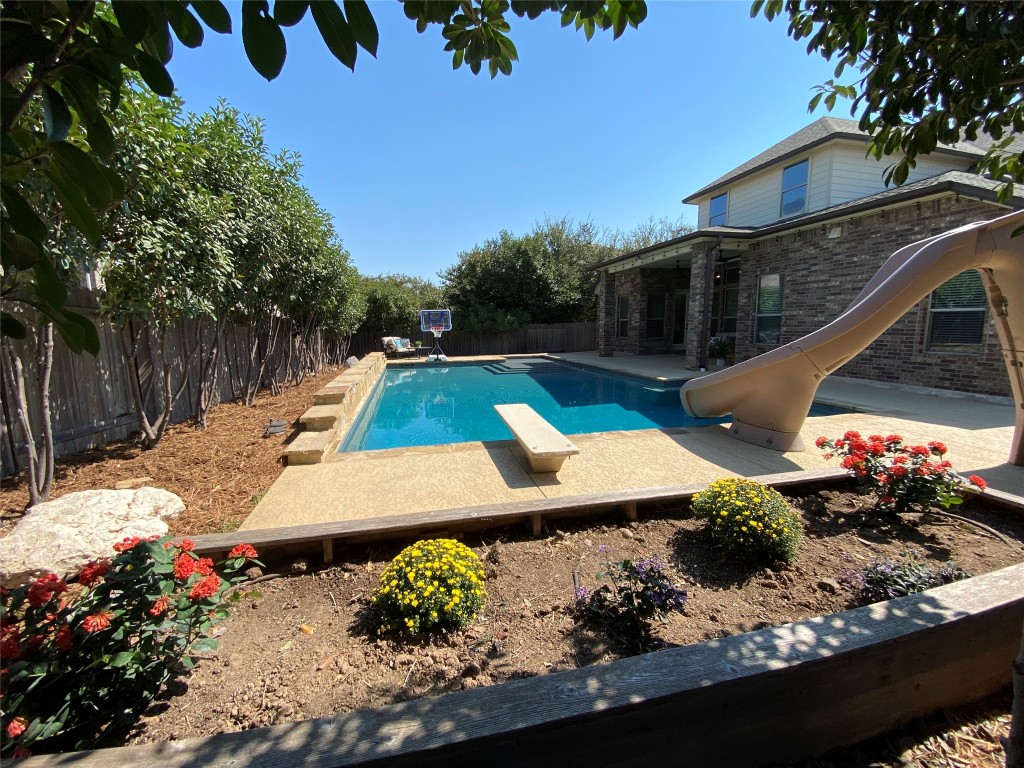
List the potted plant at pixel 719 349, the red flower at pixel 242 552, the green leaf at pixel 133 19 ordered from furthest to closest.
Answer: the potted plant at pixel 719 349, the red flower at pixel 242 552, the green leaf at pixel 133 19

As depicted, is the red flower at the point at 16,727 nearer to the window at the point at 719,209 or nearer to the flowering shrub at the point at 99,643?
the flowering shrub at the point at 99,643

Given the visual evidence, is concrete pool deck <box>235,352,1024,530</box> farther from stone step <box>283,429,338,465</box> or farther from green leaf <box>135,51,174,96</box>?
green leaf <box>135,51,174,96</box>

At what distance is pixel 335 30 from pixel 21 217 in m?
0.63

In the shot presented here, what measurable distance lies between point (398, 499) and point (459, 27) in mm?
3236

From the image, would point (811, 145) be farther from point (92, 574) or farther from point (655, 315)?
point (92, 574)

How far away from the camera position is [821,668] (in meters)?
1.45

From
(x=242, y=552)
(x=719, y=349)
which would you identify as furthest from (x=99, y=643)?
(x=719, y=349)

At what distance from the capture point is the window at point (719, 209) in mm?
14248

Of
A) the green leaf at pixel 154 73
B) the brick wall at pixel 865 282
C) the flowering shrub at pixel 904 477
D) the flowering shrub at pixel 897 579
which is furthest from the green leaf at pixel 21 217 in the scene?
the brick wall at pixel 865 282

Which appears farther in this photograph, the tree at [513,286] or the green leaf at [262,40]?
the tree at [513,286]

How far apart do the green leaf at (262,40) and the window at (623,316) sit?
16.8m

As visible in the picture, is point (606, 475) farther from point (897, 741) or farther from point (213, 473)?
A: point (213, 473)

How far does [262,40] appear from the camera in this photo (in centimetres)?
74

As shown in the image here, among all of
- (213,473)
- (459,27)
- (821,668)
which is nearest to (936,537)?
(821,668)
